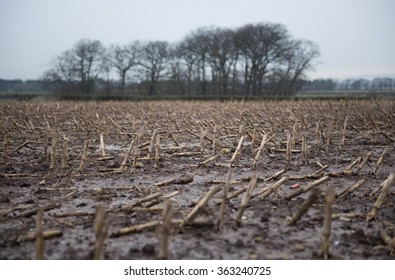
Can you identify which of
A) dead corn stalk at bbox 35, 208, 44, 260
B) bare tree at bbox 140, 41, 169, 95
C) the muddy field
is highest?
bare tree at bbox 140, 41, 169, 95

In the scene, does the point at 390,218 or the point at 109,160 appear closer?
the point at 390,218

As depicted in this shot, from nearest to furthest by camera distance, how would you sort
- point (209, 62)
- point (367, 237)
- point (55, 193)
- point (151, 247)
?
1. point (151, 247)
2. point (367, 237)
3. point (55, 193)
4. point (209, 62)

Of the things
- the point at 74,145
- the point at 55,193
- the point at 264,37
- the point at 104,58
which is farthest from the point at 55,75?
the point at 55,193

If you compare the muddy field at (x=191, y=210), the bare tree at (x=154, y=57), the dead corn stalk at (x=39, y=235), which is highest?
the bare tree at (x=154, y=57)

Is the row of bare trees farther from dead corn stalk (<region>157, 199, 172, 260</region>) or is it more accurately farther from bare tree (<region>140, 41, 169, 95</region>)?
dead corn stalk (<region>157, 199, 172, 260</region>)

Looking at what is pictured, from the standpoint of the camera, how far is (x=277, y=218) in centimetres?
405

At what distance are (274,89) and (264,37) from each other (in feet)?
30.5

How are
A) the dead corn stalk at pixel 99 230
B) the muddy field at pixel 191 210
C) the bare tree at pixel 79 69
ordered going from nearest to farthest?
the dead corn stalk at pixel 99 230
the muddy field at pixel 191 210
the bare tree at pixel 79 69

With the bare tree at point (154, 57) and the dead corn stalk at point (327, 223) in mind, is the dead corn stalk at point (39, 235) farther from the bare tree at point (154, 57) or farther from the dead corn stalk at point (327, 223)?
the bare tree at point (154, 57)

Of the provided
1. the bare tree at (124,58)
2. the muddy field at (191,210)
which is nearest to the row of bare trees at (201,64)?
the bare tree at (124,58)

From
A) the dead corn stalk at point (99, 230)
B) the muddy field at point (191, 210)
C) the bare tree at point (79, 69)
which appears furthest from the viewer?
the bare tree at point (79, 69)

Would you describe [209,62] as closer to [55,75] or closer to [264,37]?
[264,37]

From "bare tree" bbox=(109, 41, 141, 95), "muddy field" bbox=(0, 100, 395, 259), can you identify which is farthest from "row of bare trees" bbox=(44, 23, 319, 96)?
"muddy field" bbox=(0, 100, 395, 259)

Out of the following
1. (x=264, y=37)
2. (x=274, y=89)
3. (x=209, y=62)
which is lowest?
(x=274, y=89)
